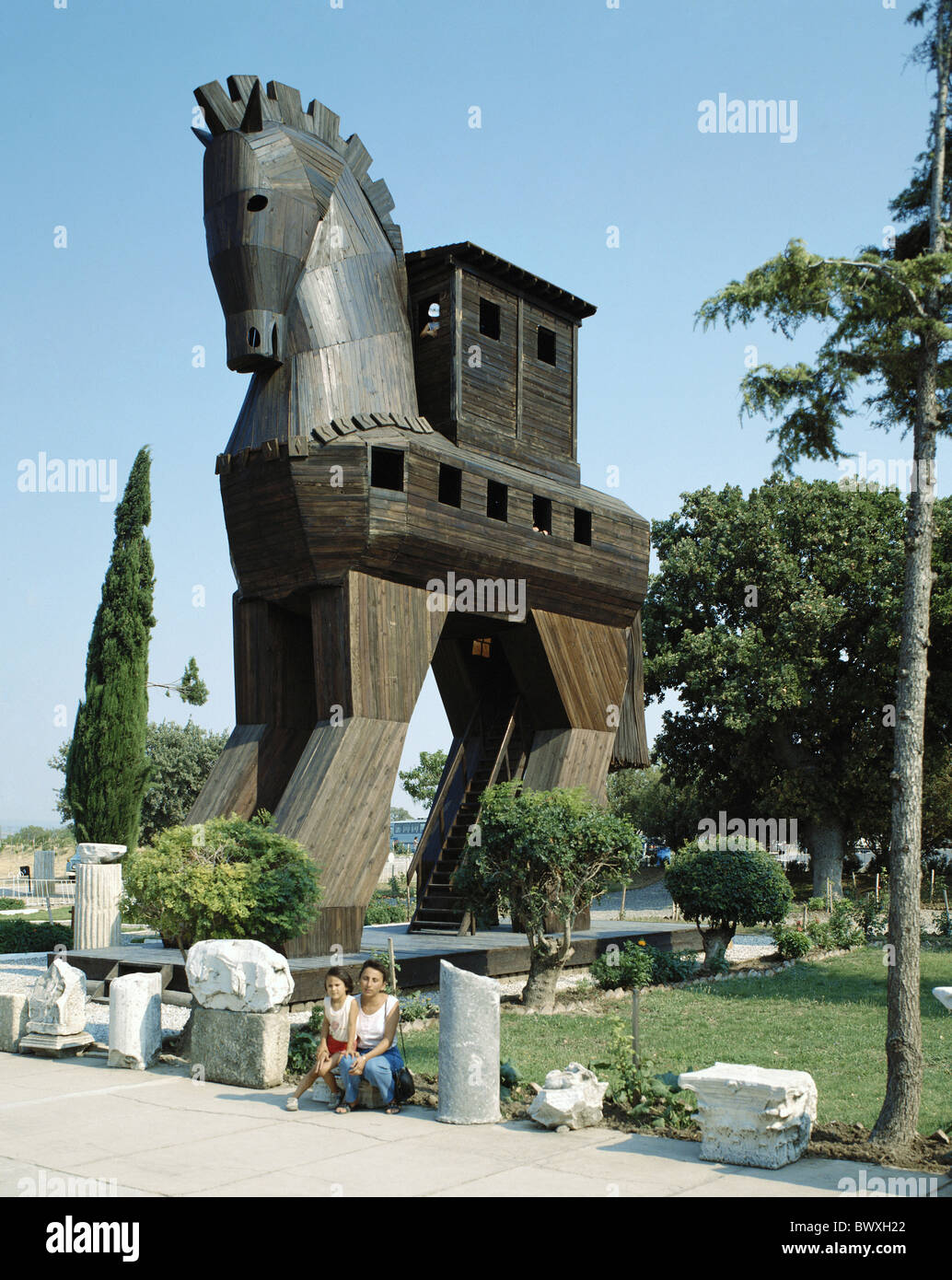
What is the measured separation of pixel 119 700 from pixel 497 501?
1434 cm

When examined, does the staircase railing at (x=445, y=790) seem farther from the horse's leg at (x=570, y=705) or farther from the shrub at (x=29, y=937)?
the shrub at (x=29, y=937)

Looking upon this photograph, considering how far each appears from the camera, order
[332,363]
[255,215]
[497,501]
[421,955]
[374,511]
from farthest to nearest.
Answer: [497,501], [332,363], [255,215], [374,511], [421,955]

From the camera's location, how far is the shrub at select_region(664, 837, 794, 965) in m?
19.2

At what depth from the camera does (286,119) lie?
18406 millimetres

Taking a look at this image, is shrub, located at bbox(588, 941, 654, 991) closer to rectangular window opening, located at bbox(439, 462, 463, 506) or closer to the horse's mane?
rectangular window opening, located at bbox(439, 462, 463, 506)

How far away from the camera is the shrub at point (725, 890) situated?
19.2 m

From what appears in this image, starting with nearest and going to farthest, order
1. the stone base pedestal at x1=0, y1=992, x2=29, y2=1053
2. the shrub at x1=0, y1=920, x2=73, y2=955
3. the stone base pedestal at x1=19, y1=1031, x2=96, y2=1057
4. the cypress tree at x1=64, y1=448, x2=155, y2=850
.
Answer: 1. the stone base pedestal at x1=19, y1=1031, x2=96, y2=1057
2. the stone base pedestal at x1=0, y1=992, x2=29, y2=1053
3. the shrub at x1=0, y1=920, x2=73, y2=955
4. the cypress tree at x1=64, y1=448, x2=155, y2=850

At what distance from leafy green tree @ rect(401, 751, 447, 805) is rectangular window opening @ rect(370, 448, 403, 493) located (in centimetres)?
3055

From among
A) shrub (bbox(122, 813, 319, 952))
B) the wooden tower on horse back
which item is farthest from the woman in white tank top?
the wooden tower on horse back

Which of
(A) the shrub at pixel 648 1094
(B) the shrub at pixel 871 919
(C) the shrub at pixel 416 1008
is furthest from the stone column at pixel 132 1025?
(B) the shrub at pixel 871 919

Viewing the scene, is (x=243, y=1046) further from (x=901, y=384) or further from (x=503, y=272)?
(x=503, y=272)

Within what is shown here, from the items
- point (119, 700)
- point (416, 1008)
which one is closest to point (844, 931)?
point (416, 1008)
